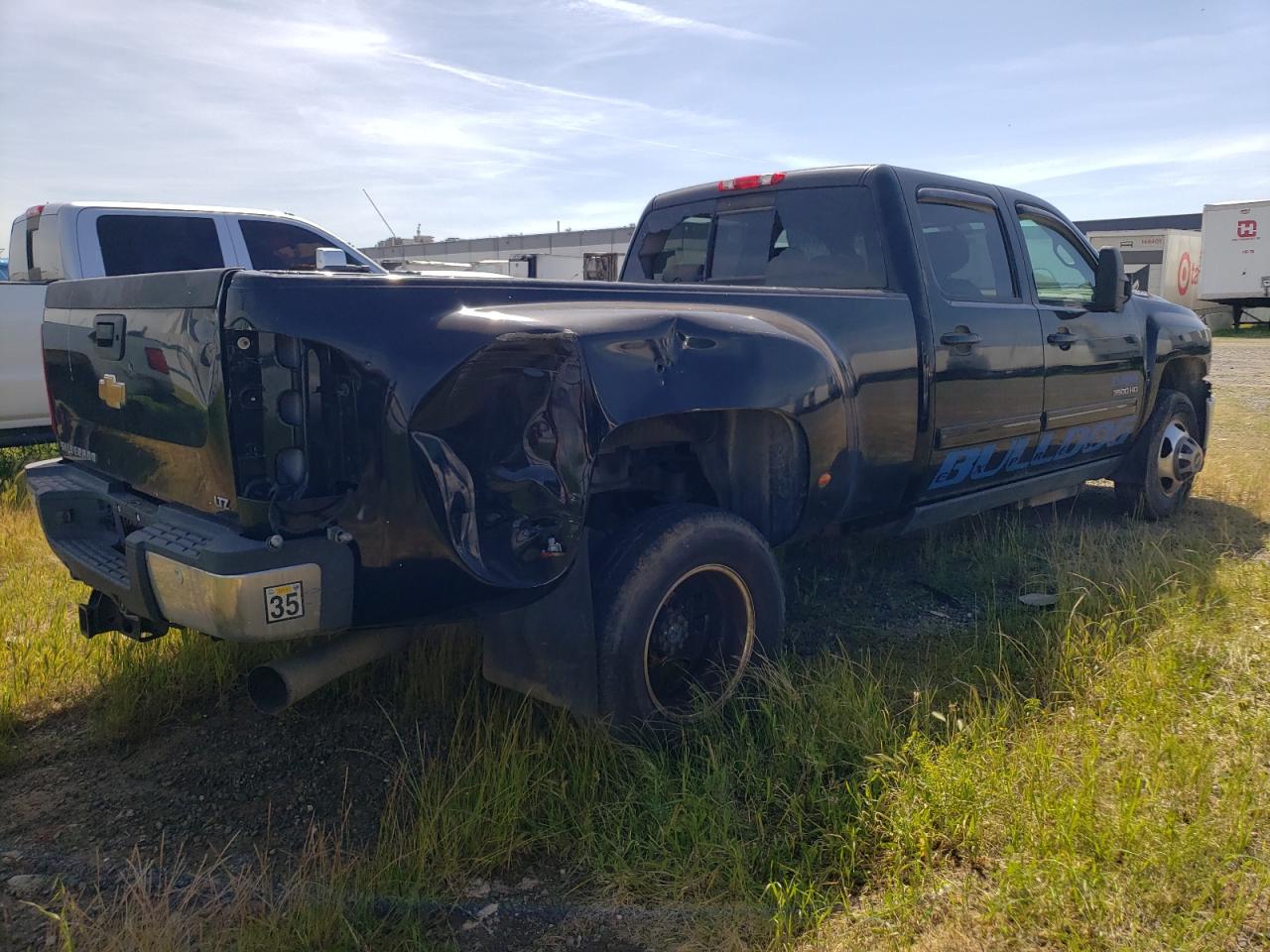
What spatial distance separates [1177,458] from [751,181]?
334 cm

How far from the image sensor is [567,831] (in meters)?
2.72

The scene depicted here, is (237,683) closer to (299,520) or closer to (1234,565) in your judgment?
(299,520)

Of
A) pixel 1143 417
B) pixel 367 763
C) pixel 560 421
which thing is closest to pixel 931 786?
pixel 560 421

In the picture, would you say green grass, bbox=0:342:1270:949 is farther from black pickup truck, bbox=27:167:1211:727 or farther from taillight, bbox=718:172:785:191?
taillight, bbox=718:172:785:191

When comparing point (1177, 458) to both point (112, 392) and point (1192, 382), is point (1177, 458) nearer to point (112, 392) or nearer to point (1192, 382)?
point (1192, 382)

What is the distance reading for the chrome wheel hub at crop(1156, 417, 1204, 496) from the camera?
A: 598 cm

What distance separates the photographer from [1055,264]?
16.7 ft

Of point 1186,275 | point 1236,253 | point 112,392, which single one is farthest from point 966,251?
point 1186,275

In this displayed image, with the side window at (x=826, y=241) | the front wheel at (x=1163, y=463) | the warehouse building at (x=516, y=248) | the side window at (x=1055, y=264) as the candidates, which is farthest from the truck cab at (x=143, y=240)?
the warehouse building at (x=516, y=248)

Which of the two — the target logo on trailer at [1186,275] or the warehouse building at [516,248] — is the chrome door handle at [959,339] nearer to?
the warehouse building at [516,248]

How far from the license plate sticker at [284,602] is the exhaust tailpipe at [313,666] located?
0.36 m

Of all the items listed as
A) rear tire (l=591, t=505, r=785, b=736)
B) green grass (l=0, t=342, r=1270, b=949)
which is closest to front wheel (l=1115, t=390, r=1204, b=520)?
green grass (l=0, t=342, r=1270, b=949)

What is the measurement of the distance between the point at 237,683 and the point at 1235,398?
483 inches

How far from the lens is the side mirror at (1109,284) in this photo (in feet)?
16.3
